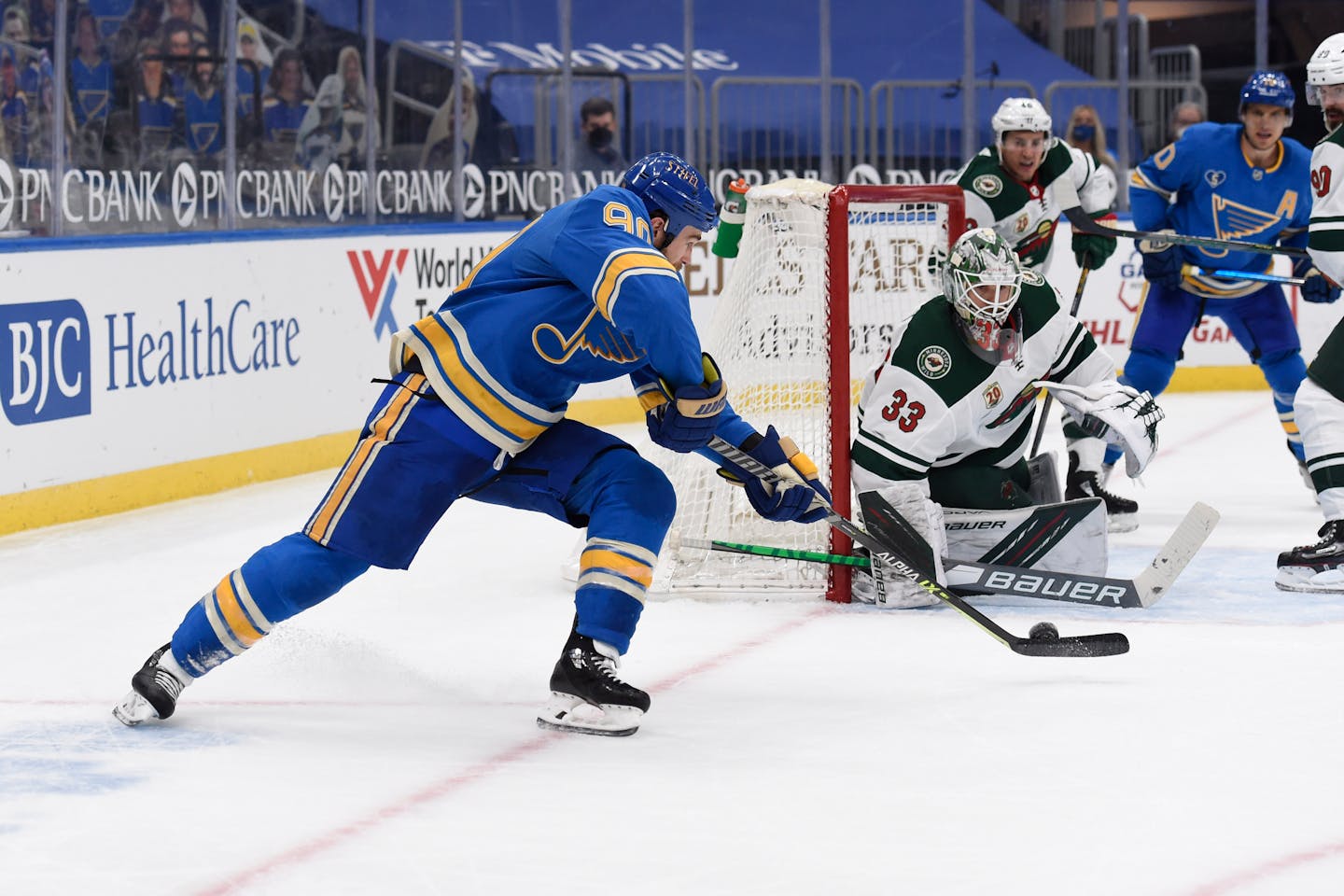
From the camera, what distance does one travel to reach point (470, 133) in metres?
7.53

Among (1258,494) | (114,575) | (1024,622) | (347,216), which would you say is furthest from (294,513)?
(1258,494)

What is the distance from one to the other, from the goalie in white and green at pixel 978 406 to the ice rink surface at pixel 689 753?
0.64ft

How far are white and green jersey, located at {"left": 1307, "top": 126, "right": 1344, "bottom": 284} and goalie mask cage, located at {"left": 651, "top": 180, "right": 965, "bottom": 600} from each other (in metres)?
0.81

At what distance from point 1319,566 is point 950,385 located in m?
0.91

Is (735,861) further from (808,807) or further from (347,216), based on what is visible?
(347,216)

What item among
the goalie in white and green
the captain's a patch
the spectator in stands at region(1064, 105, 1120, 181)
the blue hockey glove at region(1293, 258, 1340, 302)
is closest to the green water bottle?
the goalie in white and green

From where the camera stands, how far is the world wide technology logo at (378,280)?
6.45 m

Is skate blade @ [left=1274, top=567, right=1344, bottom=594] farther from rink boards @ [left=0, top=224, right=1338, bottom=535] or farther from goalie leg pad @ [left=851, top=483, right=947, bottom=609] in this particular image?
rink boards @ [left=0, top=224, right=1338, bottom=535]

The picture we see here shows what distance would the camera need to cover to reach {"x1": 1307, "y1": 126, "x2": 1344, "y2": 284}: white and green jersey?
4.00 metres

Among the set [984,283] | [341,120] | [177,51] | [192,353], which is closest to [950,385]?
[984,283]

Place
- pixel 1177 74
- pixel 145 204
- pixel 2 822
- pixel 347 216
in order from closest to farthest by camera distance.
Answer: pixel 2 822, pixel 145 204, pixel 347 216, pixel 1177 74

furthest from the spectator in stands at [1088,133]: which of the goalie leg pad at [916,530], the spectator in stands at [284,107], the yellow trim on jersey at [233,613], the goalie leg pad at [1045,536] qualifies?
the yellow trim on jersey at [233,613]

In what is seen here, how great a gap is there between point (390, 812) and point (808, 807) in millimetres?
556

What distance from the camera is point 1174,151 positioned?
17.2 feet
